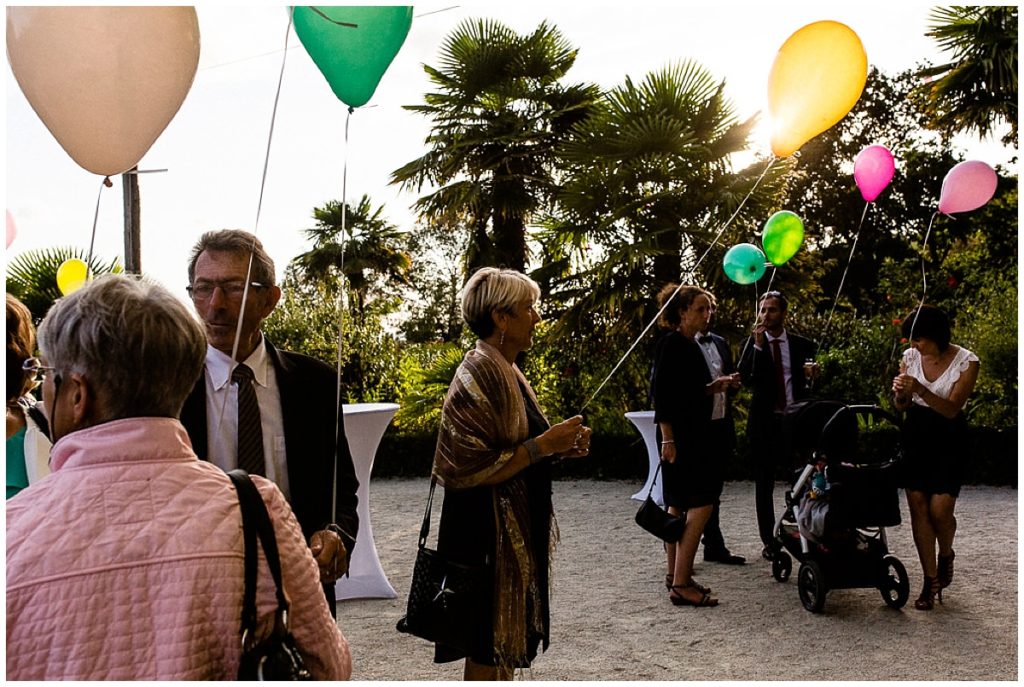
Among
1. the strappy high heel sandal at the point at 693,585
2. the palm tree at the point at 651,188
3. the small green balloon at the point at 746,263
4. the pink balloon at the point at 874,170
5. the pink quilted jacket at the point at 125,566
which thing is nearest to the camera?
the pink quilted jacket at the point at 125,566

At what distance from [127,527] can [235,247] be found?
41.5 inches

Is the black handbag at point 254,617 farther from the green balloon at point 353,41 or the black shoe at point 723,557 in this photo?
the black shoe at point 723,557

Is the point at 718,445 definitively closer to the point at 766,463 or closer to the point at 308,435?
the point at 766,463

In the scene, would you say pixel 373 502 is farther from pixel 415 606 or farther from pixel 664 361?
pixel 415 606

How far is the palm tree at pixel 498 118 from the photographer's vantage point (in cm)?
1107

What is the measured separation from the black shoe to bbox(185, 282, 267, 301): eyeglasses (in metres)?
4.37

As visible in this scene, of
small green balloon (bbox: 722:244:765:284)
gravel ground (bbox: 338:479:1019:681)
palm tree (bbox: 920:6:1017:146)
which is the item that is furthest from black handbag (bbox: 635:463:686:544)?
palm tree (bbox: 920:6:1017:146)

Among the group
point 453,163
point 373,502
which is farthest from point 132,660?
point 453,163

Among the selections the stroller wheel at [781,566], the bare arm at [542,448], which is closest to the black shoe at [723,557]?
the stroller wheel at [781,566]

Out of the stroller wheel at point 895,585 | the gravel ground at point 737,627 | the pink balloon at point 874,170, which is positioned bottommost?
the gravel ground at point 737,627

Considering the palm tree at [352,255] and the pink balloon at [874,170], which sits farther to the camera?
the palm tree at [352,255]

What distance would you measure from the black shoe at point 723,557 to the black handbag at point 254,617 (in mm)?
4829

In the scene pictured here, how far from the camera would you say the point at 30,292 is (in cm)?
959

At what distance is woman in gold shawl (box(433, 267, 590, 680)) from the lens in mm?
2814
